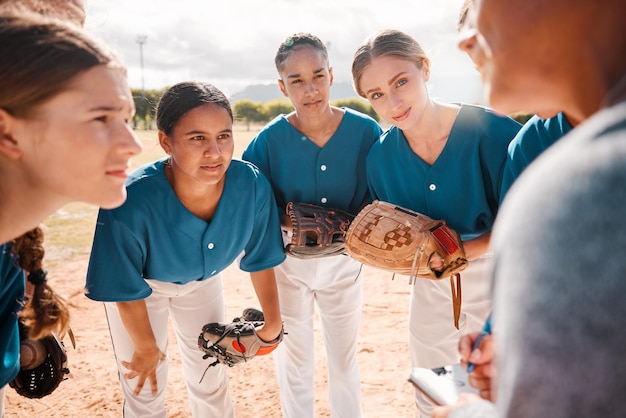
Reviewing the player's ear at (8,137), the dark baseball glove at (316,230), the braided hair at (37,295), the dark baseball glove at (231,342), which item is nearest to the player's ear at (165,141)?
the dark baseball glove at (316,230)

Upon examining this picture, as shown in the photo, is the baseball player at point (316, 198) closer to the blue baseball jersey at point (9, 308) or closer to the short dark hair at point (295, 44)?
the short dark hair at point (295, 44)

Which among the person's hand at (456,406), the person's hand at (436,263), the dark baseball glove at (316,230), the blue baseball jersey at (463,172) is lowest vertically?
the person's hand at (456,406)

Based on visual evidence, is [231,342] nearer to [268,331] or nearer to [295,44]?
[268,331]

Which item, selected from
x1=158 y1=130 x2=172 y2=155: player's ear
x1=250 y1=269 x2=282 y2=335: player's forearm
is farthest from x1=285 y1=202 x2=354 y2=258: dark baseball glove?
x1=158 y1=130 x2=172 y2=155: player's ear

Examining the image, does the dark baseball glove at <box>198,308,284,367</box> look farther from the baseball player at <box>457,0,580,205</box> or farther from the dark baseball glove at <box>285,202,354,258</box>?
the baseball player at <box>457,0,580,205</box>

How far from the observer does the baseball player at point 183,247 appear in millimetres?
2324

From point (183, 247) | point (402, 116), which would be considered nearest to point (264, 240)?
point (183, 247)

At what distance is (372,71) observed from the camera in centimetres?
251

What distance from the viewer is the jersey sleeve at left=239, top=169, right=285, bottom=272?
271 centimetres

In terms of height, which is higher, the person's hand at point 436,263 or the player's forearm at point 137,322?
the person's hand at point 436,263

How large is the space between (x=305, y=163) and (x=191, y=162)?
2.81 feet

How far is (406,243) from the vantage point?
241cm

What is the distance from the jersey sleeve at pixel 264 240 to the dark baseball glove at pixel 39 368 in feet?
3.47

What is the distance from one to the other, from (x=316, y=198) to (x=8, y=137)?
200cm
